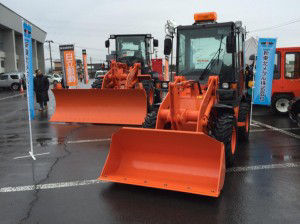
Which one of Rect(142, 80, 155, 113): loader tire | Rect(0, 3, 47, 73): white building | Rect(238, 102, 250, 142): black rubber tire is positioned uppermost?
Rect(0, 3, 47, 73): white building

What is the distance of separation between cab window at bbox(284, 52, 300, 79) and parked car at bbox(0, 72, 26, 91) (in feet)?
88.9

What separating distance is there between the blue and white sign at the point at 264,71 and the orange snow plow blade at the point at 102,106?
4.17 meters

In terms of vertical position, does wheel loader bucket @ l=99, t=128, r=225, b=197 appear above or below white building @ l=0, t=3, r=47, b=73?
below

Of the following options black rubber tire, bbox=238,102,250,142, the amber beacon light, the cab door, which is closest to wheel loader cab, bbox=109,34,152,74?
the cab door

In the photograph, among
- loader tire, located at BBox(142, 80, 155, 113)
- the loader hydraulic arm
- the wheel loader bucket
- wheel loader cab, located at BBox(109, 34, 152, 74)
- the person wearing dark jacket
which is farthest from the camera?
the person wearing dark jacket

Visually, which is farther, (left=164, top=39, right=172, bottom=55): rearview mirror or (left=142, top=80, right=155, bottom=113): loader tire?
(left=142, top=80, right=155, bottom=113): loader tire

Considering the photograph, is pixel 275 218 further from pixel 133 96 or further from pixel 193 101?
pixel 133 96

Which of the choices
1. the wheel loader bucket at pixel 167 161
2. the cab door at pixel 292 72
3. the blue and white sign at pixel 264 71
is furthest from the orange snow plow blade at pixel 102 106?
the cab door at pixel 292 72

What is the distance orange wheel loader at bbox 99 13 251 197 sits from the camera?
14.8 feet

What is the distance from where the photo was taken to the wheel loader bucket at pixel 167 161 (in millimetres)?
4398

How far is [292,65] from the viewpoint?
445 inches

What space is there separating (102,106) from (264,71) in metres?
5.65

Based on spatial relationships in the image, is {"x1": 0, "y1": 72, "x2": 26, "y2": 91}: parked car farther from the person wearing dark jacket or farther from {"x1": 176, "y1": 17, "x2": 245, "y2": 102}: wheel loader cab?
{"x1": 176, "y1": 17, "x2": 245, "y2": 102}: wheel loader cab

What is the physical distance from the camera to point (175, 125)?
525cm
